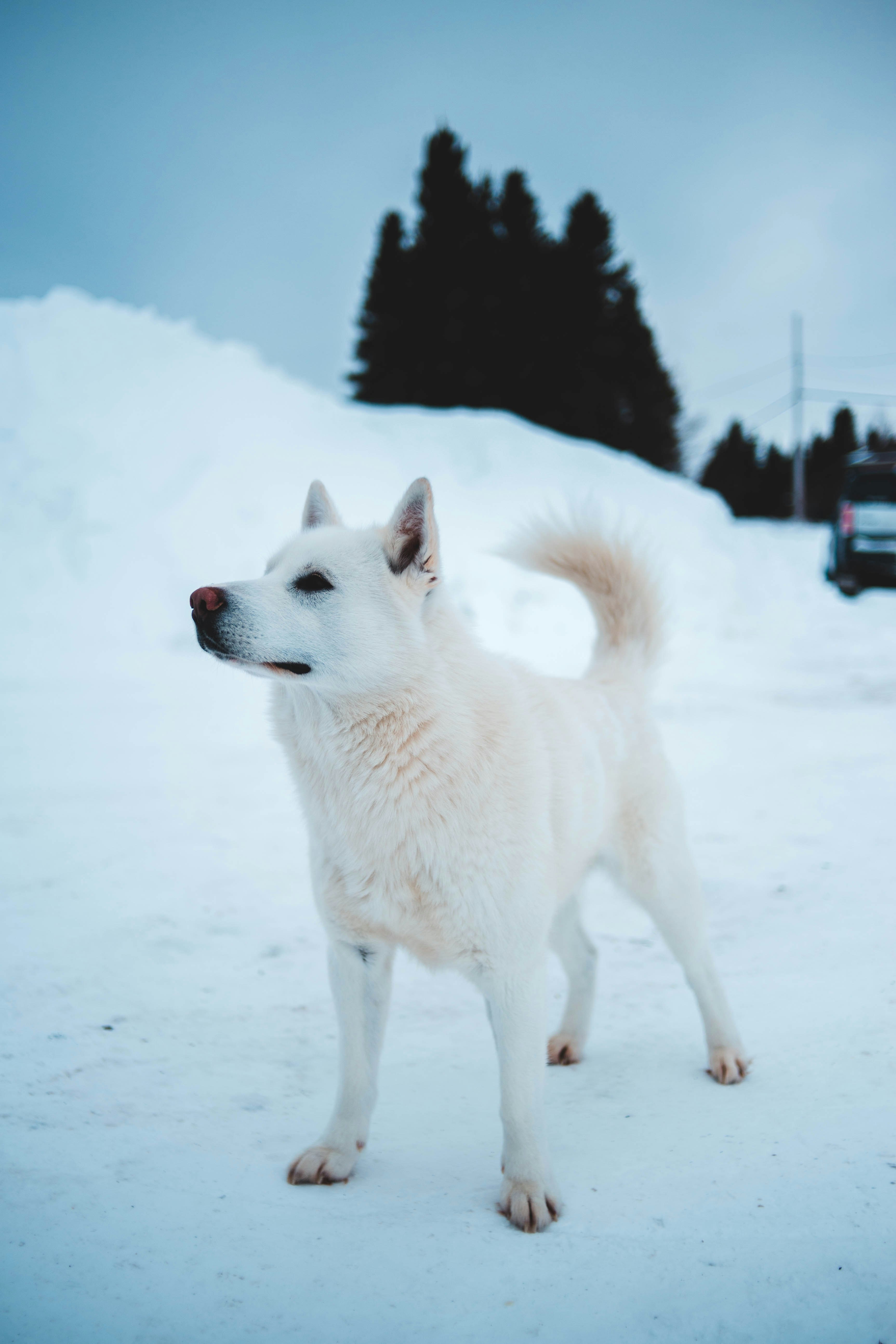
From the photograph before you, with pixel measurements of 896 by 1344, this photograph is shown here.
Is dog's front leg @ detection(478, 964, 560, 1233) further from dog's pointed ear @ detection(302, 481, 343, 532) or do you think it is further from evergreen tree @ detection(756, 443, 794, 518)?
evergreen tree @ detection(756, 443, 794, 518)

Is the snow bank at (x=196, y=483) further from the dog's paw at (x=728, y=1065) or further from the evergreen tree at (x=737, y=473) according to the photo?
the evergreen tree at (x=737, y=473)

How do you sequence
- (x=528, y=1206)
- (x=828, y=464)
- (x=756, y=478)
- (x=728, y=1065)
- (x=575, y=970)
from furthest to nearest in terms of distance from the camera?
(x=756, y=478)
(x=828, y=464)
(x=575, y=970)
(x=728, y=1065)
(x=528, y=1206)

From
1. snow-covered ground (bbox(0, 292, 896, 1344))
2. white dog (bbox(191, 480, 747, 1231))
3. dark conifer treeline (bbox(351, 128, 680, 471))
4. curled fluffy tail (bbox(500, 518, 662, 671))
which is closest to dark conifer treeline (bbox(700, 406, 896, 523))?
dark conifer treeline (bbox(351, 128, 680, 471))

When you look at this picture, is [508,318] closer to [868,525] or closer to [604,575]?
[868,525]

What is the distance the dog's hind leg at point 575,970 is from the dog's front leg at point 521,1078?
673mm

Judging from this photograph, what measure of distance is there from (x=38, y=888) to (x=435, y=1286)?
246 cm

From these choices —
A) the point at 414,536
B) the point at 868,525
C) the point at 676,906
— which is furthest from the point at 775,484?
the point at 414,536

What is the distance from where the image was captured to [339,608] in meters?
1.71

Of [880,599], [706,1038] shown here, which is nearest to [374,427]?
[880,599]

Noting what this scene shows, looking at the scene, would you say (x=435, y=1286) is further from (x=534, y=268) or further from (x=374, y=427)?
(x=534, y=268)

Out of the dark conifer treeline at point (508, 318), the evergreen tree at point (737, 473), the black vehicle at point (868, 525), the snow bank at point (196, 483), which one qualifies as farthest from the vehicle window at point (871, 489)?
the evergreen tree at point (737, 473)

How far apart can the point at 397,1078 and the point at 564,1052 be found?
1.66 feet

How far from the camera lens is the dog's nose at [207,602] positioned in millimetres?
1581

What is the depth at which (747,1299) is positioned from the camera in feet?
4.28
